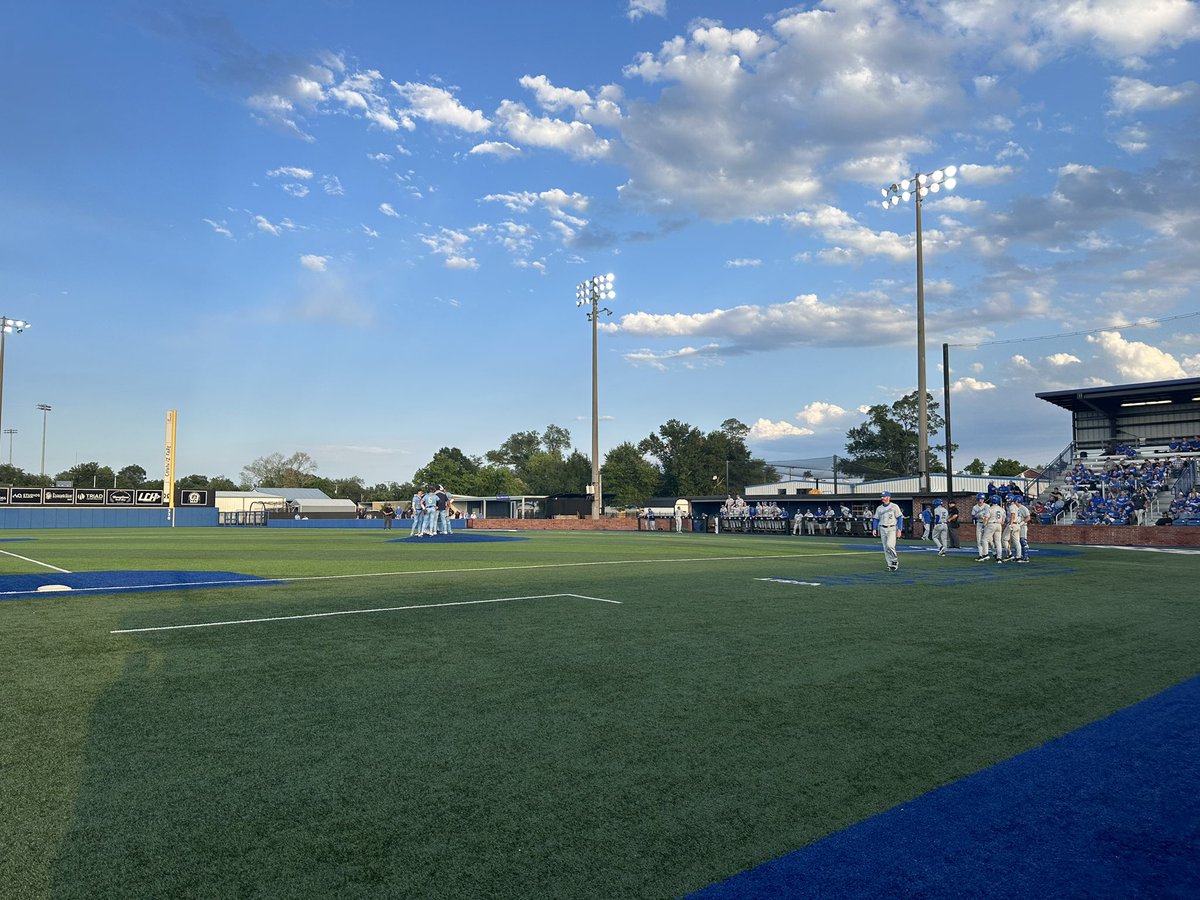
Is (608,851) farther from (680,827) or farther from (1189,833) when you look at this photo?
(1189,833)

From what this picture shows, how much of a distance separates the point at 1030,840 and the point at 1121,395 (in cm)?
4727

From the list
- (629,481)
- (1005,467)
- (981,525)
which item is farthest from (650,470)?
(981,525)

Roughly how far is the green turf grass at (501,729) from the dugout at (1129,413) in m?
37.2

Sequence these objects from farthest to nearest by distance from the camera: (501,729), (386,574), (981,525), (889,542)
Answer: (981,525)
(889,542)
(386,574)
(501,729)

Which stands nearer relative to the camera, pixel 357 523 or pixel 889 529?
pixel 889 529

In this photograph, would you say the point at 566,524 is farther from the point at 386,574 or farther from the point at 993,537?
the point at 386,574

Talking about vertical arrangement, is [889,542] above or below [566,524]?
above

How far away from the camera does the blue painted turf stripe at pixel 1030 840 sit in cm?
314

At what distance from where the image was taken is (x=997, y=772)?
14.5ft

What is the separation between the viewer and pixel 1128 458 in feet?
135

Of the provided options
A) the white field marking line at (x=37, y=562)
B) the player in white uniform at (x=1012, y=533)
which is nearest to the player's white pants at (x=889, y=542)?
the player in white uniform at (x=1012, y=533)

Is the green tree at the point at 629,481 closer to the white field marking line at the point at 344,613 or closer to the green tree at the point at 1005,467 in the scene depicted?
the green tree at the point at 1005,467

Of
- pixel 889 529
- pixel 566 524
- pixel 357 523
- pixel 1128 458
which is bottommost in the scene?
pixel 357 523

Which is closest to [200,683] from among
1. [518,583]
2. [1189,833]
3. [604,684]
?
[604,684]
